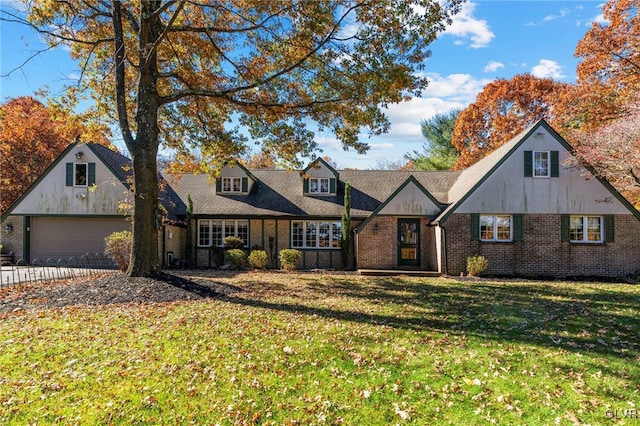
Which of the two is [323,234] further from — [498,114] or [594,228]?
[498,114]

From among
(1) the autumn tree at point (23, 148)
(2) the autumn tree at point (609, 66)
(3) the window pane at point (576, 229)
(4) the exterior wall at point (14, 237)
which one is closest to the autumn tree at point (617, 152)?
(3) the window pane at point (576, 229)

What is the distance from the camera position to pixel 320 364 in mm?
5473

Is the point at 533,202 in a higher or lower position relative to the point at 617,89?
lower

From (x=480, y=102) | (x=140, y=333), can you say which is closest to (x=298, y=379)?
(x=140, y=333)

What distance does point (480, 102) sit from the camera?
108ft

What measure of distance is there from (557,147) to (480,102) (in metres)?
18.4

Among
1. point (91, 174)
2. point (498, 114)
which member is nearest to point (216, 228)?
point (91, 174)

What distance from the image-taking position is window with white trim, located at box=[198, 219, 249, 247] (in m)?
19.9

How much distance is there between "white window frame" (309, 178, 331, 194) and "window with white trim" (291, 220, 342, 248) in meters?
2.13

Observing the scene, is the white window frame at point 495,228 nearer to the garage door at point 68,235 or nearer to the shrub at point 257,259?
the shrub at point 257,259

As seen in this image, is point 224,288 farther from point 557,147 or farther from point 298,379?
point 557,147

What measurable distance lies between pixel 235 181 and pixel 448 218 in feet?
36.7

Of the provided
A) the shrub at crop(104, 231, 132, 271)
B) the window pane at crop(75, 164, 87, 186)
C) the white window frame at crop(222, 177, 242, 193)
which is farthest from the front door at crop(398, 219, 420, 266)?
the window pane at crop(75, 164, 87, 186)

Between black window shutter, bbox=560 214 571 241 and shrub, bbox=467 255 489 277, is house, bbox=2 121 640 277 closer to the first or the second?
black window shutter, bbox=560 214 571 241
